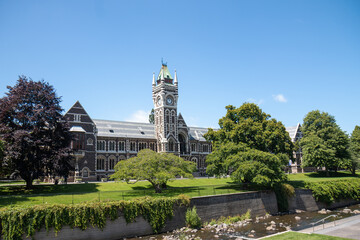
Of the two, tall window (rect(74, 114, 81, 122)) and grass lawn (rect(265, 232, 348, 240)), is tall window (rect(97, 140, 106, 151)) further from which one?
grass lawn (rect(265, 232, 348, 240))

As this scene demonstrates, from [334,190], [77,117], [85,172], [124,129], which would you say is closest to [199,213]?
[334,190]

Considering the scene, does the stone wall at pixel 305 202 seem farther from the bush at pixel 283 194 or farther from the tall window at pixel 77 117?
the tall window at pixel 77 117

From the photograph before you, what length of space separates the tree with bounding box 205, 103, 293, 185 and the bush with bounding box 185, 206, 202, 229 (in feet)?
31.5

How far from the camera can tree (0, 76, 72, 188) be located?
32.9 meters

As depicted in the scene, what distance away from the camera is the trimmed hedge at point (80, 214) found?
20703 millimetres

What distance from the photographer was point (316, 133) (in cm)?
6700

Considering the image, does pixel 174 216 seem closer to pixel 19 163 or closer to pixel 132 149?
pixel 19 163

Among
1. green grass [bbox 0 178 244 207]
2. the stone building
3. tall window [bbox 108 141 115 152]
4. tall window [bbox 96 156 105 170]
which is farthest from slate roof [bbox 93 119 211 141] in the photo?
green grass [bbox 0 178 244 207]

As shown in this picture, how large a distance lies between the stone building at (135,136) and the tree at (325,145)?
89.8 ft

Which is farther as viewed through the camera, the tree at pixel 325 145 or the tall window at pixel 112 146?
the tall window at pixel 112 146

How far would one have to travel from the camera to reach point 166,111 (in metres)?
71.9

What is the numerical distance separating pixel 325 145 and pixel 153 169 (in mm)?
45149

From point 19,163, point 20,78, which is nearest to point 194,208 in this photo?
point 19,163

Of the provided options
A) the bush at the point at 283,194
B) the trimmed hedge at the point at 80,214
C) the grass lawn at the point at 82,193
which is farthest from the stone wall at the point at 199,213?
the grass lawn at the point at 82,193
